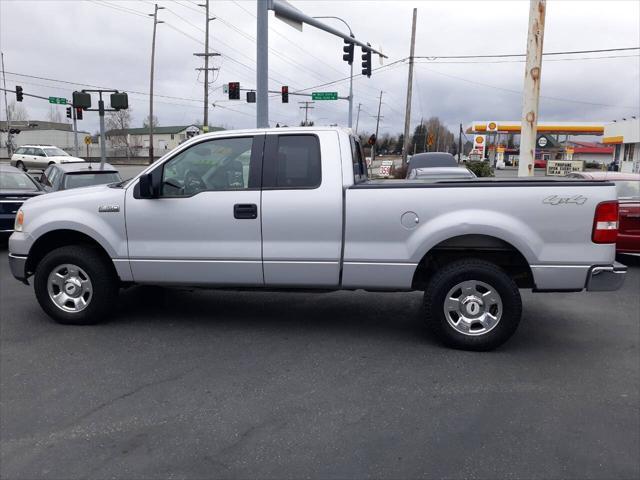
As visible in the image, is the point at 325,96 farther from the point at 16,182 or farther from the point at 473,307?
the point at 473,307

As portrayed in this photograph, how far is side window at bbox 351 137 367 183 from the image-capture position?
582cm

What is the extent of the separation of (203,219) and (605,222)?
11.9ft

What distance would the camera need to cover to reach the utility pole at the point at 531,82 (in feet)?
46.5

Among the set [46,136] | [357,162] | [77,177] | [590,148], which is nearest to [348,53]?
[77,177]

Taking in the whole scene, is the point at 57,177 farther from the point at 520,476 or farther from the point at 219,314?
the point at 520,476

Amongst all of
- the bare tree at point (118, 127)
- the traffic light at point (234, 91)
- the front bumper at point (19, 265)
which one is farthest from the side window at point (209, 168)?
the bare tree at point (118, 127)

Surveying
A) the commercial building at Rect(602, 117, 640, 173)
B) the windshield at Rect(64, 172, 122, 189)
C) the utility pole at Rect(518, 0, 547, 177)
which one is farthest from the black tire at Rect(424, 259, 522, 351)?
the commercial building at Rect(602, 117, 640, 173)

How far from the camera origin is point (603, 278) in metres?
4.97

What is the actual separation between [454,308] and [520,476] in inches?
85.1

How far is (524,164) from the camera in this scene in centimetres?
Answer: 1534

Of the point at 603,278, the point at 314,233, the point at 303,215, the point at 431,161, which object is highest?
the point at 431,161

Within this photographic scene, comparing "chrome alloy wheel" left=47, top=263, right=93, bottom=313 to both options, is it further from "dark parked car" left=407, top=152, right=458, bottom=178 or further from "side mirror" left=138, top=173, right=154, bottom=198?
"dark parked car" left=407, top=152, right=458, bottom=178

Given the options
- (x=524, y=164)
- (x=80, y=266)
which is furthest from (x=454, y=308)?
(x=524, y=164)

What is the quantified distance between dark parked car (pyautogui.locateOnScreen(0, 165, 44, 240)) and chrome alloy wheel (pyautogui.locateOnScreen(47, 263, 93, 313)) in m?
4.96
